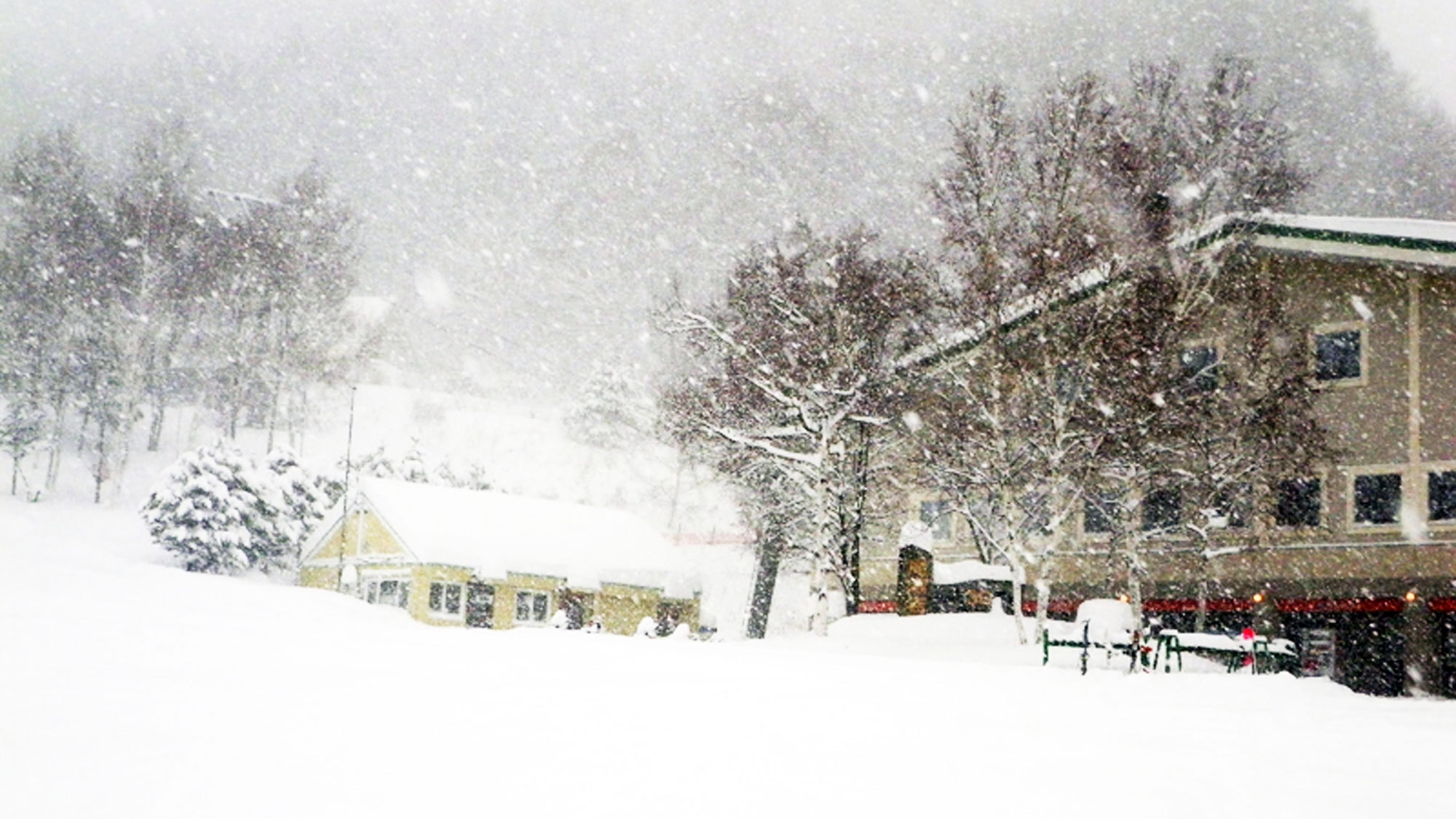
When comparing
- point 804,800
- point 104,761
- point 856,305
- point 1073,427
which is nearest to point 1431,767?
point 804,800

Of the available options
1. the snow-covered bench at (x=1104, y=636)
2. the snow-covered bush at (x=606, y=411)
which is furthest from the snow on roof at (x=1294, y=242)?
the snow-covered bush at (x=606, y=411)

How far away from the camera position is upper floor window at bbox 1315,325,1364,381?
84.9 ft

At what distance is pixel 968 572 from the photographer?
27.3 meters

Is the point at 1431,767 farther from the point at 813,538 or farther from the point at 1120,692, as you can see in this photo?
the point at 813,538

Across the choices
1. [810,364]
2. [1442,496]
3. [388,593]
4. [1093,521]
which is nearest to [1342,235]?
[1442,496]

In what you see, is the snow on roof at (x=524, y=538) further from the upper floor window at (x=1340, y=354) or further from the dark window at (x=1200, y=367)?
the upper floor window at (x=1340, y=354)

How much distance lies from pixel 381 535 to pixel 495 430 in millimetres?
45657

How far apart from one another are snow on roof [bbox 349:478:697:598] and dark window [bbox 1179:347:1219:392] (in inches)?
998

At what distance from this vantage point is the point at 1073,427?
75.0 ft

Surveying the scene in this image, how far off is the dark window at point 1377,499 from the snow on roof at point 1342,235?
486 cm

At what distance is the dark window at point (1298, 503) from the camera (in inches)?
1029

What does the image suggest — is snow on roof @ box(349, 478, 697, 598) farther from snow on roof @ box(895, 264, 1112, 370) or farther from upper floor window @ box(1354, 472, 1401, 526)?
upper floor window @ box(1354, 472, 1401, 526)

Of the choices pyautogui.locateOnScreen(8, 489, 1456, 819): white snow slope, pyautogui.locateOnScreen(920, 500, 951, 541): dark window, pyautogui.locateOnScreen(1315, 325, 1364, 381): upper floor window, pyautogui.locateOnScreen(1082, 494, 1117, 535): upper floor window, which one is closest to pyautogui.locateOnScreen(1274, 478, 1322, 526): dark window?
pyautogui.locateOnScreen(1315, 325, 1364, 381): upper floor window

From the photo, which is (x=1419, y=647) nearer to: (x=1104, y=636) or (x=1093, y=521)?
(x=1093, y=521)
